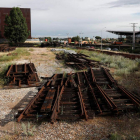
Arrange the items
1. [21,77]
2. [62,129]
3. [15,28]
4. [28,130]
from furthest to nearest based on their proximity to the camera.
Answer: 1. [15,28]
2. [21,77]
3. [62,129]
4. [28,130]

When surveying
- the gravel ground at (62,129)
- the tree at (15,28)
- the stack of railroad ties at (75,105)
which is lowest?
the gravel ground at (62,129)

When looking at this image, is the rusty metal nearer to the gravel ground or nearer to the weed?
the gravel ground

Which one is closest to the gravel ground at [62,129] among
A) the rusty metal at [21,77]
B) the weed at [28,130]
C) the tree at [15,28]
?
the weed at [28,130]

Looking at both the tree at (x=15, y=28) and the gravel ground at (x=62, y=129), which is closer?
the gravel ground at (x=62, y=129)

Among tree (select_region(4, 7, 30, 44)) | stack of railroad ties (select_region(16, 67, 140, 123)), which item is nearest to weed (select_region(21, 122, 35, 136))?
stack of railroad ties (select_region(16, 67, 140, 123))

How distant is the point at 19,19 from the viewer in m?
48.5

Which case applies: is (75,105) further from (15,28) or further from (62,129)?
(15,28)

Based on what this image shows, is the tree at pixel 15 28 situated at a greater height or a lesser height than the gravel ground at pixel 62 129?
greater

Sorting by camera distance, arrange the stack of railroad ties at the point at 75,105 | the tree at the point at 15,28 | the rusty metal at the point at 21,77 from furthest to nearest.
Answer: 1. the tree at the point at 15,28
2. the rusty metal at the point at 21,77
3. the stack of railroad ties at the point at 75,105

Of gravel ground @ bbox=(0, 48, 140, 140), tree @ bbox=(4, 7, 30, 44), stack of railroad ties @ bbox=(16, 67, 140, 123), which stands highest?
tree @ bbox=(4, 7, 30, 44)

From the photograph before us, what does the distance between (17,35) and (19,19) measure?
4.72 m

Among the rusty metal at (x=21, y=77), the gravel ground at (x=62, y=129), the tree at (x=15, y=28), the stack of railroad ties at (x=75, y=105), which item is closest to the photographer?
the gravel ground at (x=62, y=129)

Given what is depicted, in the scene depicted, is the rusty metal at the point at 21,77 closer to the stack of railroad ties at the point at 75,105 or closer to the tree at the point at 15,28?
the stack of railroad ties at the point at 75,105

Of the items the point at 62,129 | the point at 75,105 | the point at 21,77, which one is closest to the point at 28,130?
the point at 62,129
